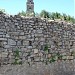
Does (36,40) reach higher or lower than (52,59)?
higher

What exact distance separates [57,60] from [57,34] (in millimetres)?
995

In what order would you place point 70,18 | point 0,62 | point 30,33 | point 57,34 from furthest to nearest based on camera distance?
point 70,18 → point 57,34 → point 30,33 → point 0,62

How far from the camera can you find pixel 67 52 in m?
12.3

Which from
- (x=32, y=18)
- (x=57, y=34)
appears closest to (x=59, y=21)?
(x=57, y=34)

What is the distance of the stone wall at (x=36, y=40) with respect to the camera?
10.7 metres

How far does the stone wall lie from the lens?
10.7 m

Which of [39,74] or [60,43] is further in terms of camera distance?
[60,43]

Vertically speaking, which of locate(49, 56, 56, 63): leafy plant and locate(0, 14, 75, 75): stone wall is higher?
locate(0, 14, 75, 75): stone wall

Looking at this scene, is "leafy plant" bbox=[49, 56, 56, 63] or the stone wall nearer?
the stone wall

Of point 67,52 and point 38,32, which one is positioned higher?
point 38,32

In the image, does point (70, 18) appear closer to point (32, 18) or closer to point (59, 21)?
point (59, 21)

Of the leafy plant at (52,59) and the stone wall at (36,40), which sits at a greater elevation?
the stone wall at (36,40)

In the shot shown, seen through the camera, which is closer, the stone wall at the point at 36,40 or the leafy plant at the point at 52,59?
the stone wall at the point at 36,40

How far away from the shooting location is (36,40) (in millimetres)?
11422
